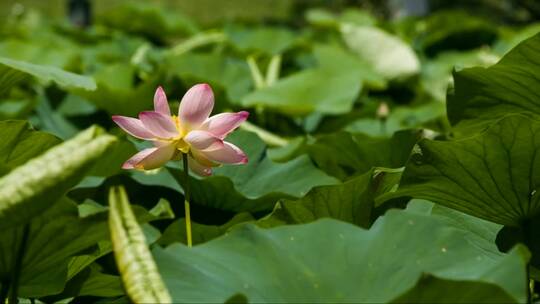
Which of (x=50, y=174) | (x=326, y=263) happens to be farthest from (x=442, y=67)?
(x=50, y=174)

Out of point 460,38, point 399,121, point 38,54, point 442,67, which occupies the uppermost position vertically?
point 38,54

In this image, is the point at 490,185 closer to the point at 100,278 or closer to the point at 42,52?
the point at 100,278

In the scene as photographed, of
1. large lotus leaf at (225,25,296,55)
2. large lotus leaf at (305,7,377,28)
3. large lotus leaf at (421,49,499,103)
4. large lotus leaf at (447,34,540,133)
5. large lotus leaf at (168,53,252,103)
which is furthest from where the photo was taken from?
large lotus leaf at (305,7,377,28)

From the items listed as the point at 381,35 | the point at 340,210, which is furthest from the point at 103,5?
the point at 340,210

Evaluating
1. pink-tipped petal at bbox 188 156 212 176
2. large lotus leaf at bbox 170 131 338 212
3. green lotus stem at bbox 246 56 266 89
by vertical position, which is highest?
pink-tipped petal at bbox 188 156 212 176

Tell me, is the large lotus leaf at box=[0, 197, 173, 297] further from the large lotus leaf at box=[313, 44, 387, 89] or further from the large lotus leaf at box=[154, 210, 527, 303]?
the large lotus leaf at box=[313, 44, 387, 89]

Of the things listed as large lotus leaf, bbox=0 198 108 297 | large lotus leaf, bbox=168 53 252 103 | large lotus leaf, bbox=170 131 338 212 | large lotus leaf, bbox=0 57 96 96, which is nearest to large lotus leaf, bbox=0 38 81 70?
large lotus leaf, bbox=168 53 252 103

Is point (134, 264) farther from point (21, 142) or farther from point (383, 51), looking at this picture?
point (383, 51)
